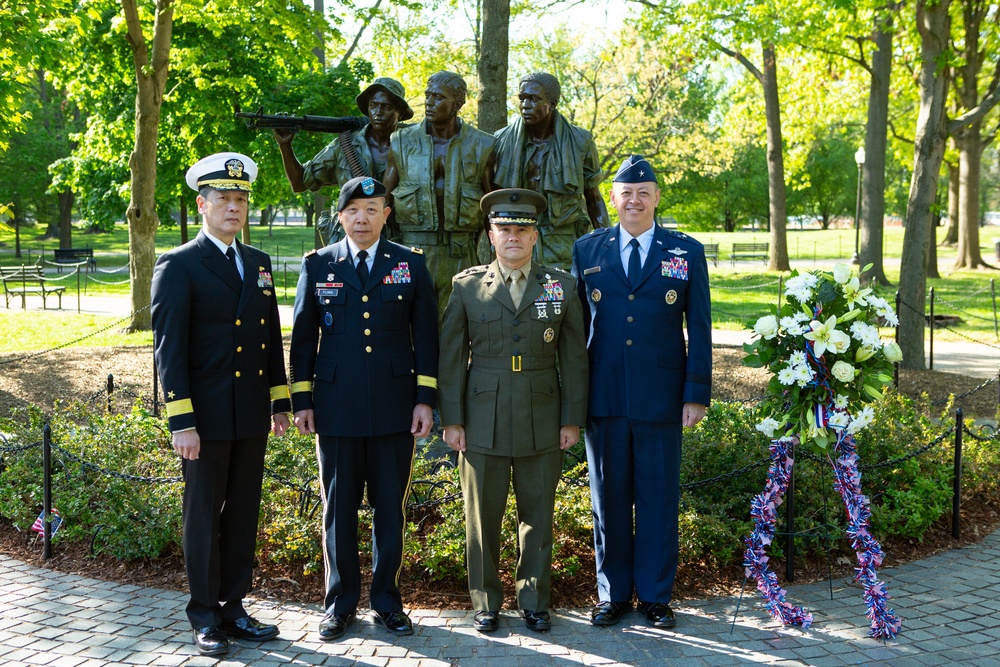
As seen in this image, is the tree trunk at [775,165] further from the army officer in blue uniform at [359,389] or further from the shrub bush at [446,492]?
the army officer in blue uniform at [359,389]

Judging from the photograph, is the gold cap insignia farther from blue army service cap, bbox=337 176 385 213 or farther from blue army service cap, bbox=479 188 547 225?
blue army service cap, bbox=479 188 547 225

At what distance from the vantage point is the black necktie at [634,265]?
4.86 metres

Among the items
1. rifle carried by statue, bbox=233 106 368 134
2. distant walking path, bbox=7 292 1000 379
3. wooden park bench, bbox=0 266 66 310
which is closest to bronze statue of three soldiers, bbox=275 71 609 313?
rifle carried by statue, bbox=233 106 368 134

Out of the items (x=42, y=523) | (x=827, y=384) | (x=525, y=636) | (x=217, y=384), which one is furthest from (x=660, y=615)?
(x=42, y=523)

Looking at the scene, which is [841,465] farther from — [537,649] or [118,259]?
[118,259]

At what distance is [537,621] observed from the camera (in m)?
4.72

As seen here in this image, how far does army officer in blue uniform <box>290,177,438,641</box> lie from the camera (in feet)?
15.2

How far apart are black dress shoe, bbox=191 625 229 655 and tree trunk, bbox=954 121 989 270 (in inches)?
992

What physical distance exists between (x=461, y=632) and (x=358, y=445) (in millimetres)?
1086

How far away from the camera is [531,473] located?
4.74 meters

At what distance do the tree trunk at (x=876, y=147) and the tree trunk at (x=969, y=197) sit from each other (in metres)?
6.94

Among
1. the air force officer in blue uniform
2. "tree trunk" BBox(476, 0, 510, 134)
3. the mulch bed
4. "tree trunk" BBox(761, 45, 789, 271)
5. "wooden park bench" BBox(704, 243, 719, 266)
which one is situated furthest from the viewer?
"wooden park bench" BBox(704, 243, 719, 266)

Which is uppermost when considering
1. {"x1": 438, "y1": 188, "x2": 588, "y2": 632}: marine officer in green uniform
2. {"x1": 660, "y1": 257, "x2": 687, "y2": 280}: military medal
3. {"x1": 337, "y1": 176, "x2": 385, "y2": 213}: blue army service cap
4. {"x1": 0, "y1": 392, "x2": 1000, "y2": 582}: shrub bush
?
{"x1": 337, "y1": 176, "x2": 385, "y2": 213}: blue army service cap

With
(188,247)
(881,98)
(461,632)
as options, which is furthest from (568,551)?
(881,98)
